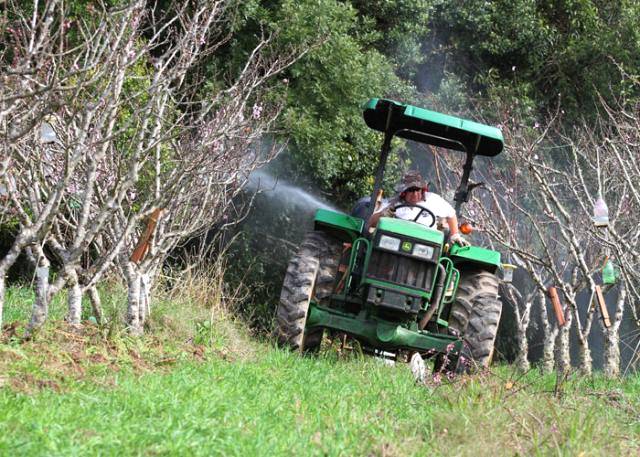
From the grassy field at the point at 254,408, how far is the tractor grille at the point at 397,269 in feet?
3.26

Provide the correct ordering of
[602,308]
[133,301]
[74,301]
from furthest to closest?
[602,308]
[133,301]
[74,301]

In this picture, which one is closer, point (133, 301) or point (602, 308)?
point (133, 301)

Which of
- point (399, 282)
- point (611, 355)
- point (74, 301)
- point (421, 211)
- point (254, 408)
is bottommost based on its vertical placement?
point (254, 408)

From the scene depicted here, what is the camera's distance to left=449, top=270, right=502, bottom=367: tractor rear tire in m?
10.1

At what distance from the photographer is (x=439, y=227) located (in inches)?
402

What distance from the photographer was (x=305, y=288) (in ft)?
32.6

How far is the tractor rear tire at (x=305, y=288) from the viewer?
9906mm

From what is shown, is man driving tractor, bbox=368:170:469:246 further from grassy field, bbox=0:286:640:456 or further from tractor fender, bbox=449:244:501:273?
grassy field, bbox=0:286:640:456

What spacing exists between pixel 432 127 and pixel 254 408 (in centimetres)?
490

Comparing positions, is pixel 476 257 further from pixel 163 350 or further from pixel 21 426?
pixel 21 426

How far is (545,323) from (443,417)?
999 centimetres

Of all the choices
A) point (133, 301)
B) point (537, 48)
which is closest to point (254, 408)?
point (133, 301)

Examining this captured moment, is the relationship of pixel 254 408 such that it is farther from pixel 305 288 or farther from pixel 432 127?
pixel 432 127

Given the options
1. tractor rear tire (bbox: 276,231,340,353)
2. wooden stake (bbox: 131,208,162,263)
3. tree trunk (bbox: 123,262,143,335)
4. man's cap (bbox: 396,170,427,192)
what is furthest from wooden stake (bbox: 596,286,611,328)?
tree trunk (bbox: 123,262,143,335)
